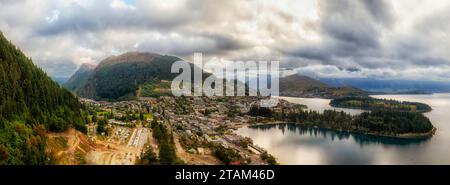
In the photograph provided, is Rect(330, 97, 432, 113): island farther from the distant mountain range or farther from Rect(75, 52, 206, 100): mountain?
Rect(75, 52, 206, 100): mountain

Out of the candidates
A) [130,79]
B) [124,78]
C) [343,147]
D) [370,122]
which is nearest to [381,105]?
[370,122]

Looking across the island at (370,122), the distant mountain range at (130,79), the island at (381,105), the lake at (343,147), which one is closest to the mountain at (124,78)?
the distant mountain range at (130,79)

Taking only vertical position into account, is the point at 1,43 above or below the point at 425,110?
above

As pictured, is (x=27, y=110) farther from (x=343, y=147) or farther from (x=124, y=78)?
(x=124, y=78)

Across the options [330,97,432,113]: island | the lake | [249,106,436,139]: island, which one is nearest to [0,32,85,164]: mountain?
the lake
